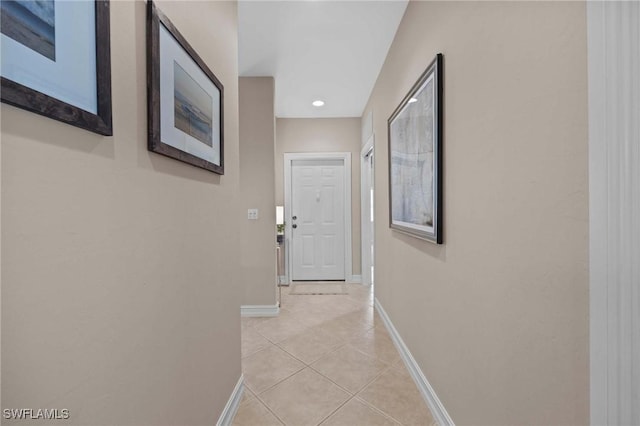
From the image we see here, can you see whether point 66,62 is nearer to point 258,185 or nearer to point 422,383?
point 422,383

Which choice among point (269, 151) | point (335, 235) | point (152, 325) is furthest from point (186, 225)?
point (335, 235)

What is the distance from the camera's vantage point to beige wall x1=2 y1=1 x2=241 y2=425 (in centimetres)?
50

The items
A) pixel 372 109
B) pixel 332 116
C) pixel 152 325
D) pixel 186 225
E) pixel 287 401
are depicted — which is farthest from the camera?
pixel 332 116

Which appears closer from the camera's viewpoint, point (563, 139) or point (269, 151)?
point (563, 139)

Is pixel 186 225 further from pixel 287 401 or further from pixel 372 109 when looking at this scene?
pixel 372 109

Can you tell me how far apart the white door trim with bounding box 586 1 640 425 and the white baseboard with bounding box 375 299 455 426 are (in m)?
0.97

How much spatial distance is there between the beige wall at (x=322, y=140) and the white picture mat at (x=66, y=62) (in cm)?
376

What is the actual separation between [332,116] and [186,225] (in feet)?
11.9

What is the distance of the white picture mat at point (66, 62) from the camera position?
1.55 feet

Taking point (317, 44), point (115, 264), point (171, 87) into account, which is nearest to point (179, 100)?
point (171, 87)

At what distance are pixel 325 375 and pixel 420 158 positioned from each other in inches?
62.0

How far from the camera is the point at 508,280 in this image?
3.20 ft

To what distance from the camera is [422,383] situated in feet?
5.69

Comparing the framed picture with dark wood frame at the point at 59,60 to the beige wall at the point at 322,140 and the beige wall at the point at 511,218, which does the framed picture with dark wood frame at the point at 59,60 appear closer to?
the beige wall at the point at 511,218
